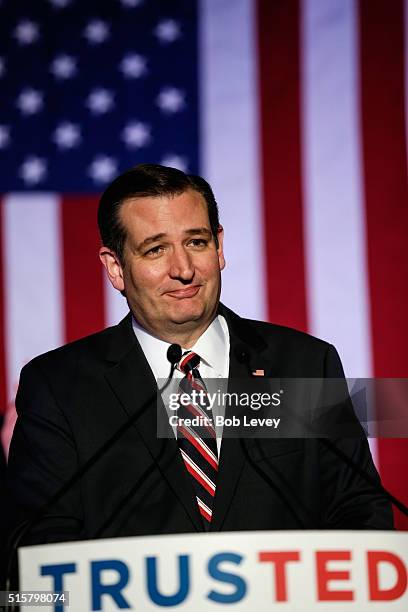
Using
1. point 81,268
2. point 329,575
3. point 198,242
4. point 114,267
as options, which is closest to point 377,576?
point 329,575

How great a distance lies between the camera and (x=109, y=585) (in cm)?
127

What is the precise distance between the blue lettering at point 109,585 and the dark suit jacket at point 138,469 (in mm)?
295

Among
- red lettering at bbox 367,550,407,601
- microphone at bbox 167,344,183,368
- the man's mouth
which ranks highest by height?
the man's mouth

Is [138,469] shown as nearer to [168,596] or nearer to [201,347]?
[201,347]

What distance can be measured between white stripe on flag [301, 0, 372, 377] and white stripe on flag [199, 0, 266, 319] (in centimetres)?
18

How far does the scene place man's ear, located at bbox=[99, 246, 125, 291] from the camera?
79.6 inches

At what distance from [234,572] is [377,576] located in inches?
8.2

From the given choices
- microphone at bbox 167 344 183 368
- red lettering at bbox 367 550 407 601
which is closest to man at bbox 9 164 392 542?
microphone at bbox 167 344 183 368

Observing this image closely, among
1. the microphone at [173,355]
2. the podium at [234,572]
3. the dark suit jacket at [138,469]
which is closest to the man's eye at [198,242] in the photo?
the dark suit jacket at [138,469]

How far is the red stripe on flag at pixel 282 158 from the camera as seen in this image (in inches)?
116

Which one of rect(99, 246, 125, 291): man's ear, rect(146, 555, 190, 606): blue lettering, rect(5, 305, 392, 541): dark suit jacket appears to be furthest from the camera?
rect(99, 246, 125, 291): man's ear

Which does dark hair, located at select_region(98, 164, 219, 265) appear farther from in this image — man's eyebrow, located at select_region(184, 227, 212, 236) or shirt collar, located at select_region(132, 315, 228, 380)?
shirt collar, located at select_region(132, 315, 228, 380)

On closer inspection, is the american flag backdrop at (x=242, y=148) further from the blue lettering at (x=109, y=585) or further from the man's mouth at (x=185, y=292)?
the blue lettering at (x=109, y=585)

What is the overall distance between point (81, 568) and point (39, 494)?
44 cm
